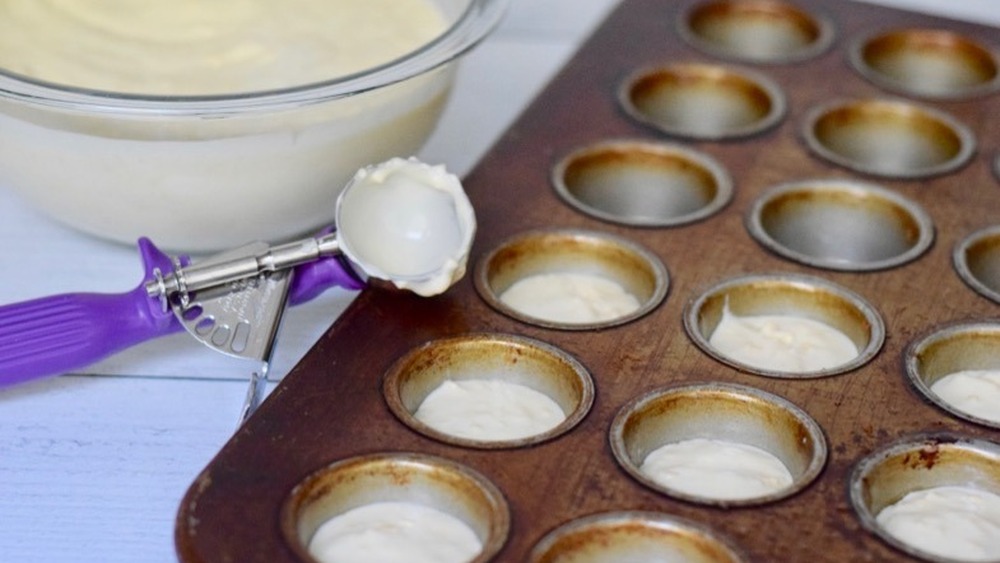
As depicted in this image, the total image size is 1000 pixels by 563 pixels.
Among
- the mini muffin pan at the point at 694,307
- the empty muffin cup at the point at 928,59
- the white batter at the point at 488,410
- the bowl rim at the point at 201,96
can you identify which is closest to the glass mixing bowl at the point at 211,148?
the bowl rim at the point at 201,96

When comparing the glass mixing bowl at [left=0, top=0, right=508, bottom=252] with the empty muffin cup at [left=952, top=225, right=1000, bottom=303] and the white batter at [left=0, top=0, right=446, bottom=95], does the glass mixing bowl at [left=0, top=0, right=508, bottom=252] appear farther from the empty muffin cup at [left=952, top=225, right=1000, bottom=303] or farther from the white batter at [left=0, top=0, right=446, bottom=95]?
the empty muffin cup at [left=952, top=225, right=1000, bottom=303]

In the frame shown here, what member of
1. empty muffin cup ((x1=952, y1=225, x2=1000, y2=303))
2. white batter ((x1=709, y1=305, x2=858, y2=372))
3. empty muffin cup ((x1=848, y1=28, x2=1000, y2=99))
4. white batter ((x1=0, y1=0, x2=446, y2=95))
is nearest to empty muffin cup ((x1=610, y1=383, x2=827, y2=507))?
white batter ((x1=709, y1=305, x2=858, y2=372))

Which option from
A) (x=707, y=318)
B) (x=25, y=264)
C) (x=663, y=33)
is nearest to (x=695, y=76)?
(x=663, y=33)

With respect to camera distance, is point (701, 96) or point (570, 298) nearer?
point (570, 298)

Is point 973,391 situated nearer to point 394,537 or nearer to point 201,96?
point 394,537

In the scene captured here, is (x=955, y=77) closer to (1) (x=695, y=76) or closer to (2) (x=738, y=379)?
(1) (x=695, y=76)

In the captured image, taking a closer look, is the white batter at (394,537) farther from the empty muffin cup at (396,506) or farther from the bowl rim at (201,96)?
the bowl rim at (201,96)

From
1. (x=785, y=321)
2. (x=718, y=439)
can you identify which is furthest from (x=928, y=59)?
(x=718, y=439)
